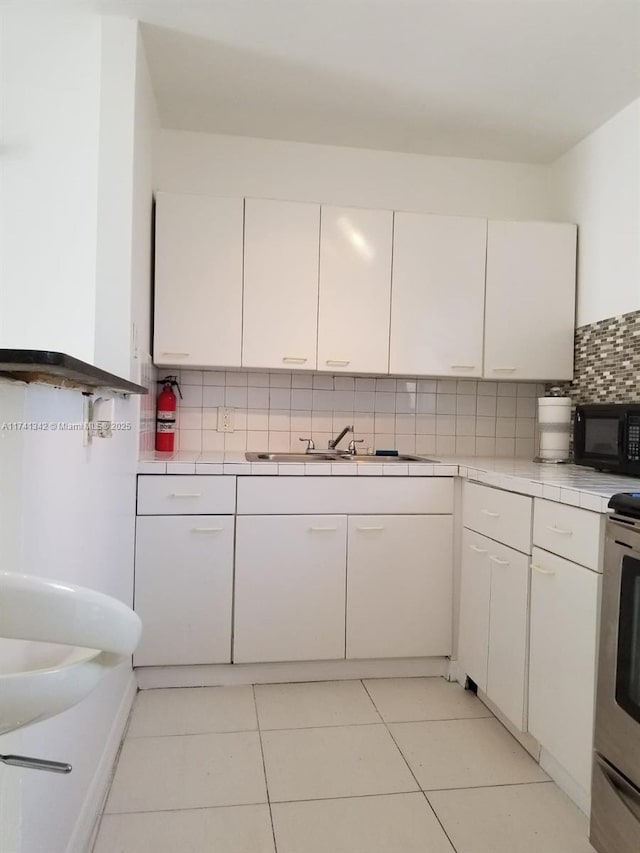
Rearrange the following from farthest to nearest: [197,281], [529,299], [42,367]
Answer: [529,299]
[197,281]
[42,367]

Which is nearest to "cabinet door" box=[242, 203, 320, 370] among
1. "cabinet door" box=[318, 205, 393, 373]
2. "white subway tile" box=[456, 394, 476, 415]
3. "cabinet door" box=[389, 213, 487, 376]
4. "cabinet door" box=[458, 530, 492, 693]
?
"cabinet door" box=[318, 205, 393, 373]

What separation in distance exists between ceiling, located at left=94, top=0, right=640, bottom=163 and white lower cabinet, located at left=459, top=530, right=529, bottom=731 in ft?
5.88

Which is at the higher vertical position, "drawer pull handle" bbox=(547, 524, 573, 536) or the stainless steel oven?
"drawer pull handle" bbox=(547, 524, 573, 536)

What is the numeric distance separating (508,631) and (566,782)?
434 mm

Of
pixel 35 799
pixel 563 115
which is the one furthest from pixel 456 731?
pixel 563 115

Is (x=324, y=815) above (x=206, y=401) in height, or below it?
below

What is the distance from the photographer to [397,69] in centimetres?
218

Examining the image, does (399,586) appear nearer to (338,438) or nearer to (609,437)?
(338,438)

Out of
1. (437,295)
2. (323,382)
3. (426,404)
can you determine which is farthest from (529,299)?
(323,382)

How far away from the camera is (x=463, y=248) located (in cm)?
263

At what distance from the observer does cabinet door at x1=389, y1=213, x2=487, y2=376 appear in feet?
8.52

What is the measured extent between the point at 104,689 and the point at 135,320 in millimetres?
1242

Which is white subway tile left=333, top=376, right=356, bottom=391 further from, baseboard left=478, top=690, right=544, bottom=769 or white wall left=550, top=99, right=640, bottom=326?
baseboard left=478, top=690, right=544, bottom=769

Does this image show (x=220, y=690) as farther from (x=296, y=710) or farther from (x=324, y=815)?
(x=324, y=815)
